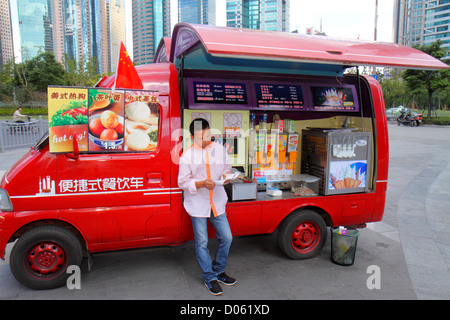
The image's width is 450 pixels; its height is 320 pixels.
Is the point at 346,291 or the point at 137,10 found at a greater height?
the point at 137,10

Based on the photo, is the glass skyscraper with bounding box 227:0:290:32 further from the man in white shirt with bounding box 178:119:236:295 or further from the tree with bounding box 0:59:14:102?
the man in white shirt with bounding box 178:119:236:295

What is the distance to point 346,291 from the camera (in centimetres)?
377

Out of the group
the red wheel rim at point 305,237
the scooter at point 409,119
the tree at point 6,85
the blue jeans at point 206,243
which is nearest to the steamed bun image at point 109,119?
the blue jeans at point 206,243

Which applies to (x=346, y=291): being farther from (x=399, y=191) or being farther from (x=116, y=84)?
(x=399, y=191)

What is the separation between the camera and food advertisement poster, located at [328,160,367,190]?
468 cm

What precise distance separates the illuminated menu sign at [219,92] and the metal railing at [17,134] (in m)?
10.9

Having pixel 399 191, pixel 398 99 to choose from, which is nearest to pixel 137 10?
pixel 398 99

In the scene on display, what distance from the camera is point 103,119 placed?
3.62m

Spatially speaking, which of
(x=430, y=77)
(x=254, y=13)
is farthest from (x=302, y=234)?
(x=254, y=13)

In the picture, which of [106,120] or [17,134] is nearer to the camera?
[106,120]

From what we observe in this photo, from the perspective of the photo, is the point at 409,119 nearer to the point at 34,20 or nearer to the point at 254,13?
the point at 34,20

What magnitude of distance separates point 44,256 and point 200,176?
1865 mm

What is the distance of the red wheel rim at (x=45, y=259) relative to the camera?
11.9ft
